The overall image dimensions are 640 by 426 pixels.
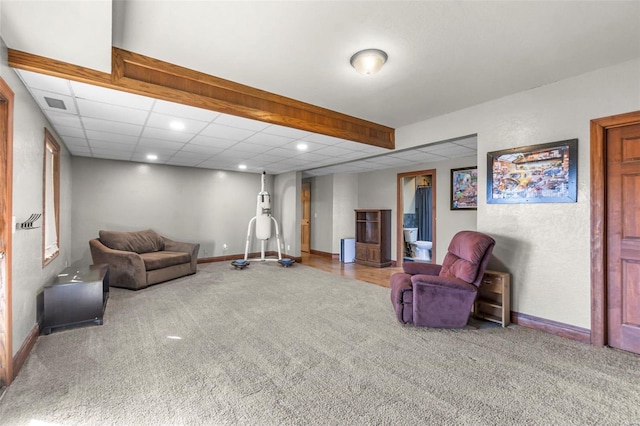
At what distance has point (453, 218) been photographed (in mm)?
5691

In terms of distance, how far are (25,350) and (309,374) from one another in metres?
2.36

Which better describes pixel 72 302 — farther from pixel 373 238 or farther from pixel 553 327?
pixel 373 238

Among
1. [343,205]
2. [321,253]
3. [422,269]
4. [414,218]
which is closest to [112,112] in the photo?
[422,269]

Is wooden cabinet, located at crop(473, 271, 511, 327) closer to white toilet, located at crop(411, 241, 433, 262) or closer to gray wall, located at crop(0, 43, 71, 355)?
white toilet, located at crop(411, 241, 433, 262)

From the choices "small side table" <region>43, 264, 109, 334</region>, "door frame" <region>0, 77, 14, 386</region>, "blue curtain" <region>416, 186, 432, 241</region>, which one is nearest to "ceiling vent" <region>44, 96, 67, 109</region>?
"door frame" <region>0, 77, 14, 386</region>

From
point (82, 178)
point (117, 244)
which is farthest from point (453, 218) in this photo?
point (82, 178)

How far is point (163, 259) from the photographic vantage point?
4.87 metres

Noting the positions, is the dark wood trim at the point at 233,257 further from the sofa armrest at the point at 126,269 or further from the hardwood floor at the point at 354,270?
the sofa armrest at the point at 126,269

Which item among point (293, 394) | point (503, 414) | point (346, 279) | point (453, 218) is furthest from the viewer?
point (453, 218)

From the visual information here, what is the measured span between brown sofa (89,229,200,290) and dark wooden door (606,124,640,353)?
569cm

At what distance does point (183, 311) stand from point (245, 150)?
262cm

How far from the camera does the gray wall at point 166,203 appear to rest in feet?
18.1

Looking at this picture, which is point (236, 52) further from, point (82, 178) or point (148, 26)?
point (82, 178)

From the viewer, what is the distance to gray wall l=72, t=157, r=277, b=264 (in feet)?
18.1
